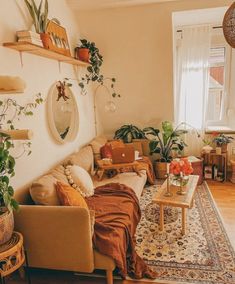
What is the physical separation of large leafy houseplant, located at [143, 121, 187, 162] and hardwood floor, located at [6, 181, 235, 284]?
0.84 m

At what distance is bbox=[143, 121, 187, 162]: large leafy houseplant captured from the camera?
174 inches

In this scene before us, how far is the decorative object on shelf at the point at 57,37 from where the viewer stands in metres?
2.95

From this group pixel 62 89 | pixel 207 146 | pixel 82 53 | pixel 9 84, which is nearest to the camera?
pixel 9 84

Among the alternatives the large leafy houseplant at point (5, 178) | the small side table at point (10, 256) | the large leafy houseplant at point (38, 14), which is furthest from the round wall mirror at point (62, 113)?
the small side table at point (10, 256)

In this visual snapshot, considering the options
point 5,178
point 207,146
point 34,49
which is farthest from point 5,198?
point 207,146

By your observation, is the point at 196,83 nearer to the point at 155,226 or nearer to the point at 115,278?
the point at 155,226

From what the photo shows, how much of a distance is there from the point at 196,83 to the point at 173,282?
3437 mm

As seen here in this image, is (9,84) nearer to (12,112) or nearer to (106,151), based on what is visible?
(12,112)

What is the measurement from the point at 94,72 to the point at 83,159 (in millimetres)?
1599

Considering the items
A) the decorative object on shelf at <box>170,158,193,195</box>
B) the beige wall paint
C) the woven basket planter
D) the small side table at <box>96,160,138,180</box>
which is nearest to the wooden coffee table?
the decorative object on shelf at <box>170,158,193,195</box>

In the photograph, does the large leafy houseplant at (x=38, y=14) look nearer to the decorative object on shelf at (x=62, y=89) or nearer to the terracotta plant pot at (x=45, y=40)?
the terracotta plant pot at (x=45, y=40)

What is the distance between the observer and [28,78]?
2.64 metres

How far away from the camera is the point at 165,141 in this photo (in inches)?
178

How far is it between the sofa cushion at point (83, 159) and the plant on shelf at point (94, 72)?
1034 millimetres
